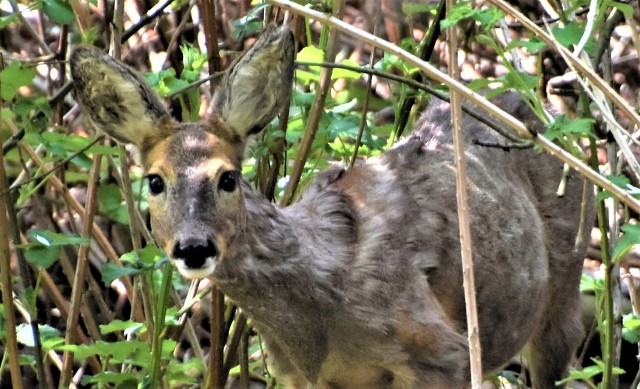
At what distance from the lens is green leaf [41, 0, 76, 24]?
195 inches

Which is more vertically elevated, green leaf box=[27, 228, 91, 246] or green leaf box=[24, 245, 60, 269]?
green leaf box=[27, 228, 91, 246]

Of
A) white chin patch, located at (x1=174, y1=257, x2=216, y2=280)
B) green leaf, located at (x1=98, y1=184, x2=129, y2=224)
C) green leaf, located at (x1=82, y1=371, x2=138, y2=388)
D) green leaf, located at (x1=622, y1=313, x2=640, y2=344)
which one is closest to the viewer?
white chin patch, located at (x1=174, y1=257, x2=216, y2=280)

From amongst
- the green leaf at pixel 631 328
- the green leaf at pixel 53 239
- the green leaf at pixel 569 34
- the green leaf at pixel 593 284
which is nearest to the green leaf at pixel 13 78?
the green leaf at pixel 53 239

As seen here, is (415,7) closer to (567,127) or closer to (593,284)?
(593,284)

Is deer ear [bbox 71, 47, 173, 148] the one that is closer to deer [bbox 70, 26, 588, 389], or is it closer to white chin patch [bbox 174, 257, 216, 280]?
deer [bbox 70, 26, 588, 389]

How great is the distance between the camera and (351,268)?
5.43 meters

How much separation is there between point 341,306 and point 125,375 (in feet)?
3.08

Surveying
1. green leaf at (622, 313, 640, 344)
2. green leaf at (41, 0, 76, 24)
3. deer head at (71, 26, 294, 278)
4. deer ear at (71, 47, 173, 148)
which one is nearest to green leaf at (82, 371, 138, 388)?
deer head at (71, 26, 294, 278)

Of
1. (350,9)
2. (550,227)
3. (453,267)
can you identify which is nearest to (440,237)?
(453,267)

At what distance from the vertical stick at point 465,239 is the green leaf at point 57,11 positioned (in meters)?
1.52

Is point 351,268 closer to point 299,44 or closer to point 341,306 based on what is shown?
point 341,306

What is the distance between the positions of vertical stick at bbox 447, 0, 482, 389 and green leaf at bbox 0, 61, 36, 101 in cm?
165

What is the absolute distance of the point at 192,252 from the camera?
4633 millimetres

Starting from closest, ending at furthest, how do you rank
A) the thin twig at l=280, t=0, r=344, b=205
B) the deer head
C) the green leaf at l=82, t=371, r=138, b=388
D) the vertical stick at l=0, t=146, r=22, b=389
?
the deer head → the vertical stick at l=0, t=146, r=22, b=389 → the green leaf at l=82, t=371, r=138, b=388 → the thin twig at l=280, t=0, r=344, b=205
